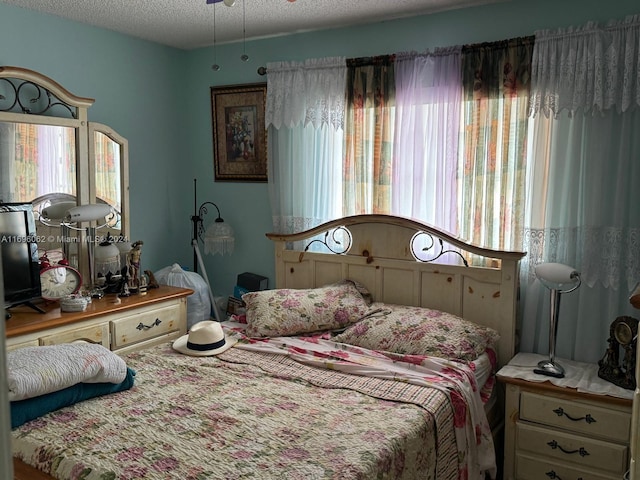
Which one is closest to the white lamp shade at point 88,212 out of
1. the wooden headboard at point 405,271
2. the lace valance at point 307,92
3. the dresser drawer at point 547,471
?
the wooden headboard at point 405,271

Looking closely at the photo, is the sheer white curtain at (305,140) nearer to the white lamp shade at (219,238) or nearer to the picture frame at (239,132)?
the picture frame at (239,132)

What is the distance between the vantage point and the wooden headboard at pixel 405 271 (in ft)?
10.4

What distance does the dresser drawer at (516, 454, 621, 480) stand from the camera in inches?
107

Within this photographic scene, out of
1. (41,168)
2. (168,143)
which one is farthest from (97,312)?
(168,143)

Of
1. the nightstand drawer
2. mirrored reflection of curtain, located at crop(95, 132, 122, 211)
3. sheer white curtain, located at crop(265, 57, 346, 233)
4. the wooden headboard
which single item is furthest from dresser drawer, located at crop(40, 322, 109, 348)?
the nightstand drawer

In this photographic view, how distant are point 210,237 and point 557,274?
2.34m

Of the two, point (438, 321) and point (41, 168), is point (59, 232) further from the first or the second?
point (438, 321)

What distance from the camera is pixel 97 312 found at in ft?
10.3

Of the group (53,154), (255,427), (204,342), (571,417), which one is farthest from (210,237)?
(571,417)

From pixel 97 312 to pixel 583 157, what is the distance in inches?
104

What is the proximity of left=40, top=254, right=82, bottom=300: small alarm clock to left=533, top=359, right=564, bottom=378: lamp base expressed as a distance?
99.6 inches

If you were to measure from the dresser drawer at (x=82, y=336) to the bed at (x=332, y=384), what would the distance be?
1.08 ft

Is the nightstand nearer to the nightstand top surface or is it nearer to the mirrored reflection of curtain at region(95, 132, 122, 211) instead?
the nightstand top surface

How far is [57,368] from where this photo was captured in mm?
2283
